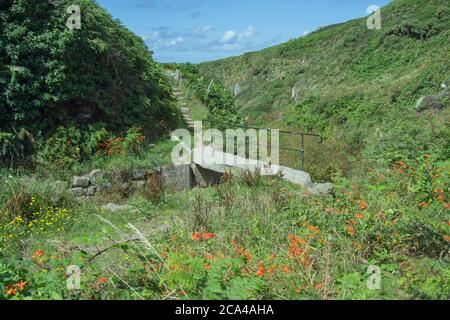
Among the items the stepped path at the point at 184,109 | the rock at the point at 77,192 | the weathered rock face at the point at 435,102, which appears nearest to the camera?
the rock at the point at 77,192

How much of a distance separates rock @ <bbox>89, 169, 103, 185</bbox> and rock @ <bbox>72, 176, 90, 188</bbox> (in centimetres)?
10

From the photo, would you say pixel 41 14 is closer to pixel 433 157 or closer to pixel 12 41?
pixel 12 41

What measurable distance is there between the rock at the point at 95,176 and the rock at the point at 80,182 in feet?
0.34

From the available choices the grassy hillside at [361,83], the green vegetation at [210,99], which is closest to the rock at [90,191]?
the grassy hillside at [361,83]

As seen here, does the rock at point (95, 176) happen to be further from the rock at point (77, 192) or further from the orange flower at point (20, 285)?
the orange flower at point (20, 285)

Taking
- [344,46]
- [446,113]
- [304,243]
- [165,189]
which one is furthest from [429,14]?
[304,243]

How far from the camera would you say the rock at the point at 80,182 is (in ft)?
Answer: 33.0

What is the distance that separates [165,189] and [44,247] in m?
4.03

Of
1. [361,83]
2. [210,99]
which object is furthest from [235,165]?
[361,83]

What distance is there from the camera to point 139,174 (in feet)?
35.7

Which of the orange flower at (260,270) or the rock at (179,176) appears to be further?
the rock at (179,176)

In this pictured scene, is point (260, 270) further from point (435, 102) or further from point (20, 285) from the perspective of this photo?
point (435, 102)

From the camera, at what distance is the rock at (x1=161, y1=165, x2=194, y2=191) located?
11.3 m

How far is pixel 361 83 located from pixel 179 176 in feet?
67.3
